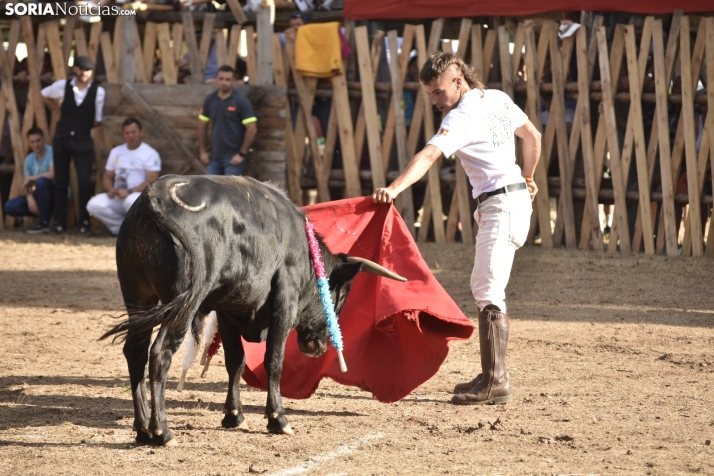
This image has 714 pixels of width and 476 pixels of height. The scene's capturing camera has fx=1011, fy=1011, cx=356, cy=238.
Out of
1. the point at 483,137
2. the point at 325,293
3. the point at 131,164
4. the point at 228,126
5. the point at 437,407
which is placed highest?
the point at 228,126

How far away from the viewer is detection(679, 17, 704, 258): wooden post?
10945mm

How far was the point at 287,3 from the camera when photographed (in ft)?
44.2

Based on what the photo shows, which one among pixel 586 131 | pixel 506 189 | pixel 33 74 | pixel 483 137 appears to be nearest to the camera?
pixel 483 137

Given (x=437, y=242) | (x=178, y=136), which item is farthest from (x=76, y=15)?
(x=437, y=242)

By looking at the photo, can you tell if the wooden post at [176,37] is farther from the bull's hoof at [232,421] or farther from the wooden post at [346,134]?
the bull's hoof at [232,421]

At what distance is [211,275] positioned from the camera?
4680mm

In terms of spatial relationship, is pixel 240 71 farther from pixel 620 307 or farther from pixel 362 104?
pixel 620 307

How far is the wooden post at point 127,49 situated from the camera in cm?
1335

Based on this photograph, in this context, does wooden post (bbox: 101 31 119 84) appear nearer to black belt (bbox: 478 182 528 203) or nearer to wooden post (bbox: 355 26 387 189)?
wooden post (bbox: 355 26 387 189)

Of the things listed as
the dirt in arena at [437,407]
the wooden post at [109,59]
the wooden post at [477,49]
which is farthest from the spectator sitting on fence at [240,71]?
the dirt in arena at [437,407]

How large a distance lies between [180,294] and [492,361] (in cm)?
204

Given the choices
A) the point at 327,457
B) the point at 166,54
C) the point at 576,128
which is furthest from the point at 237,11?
the point at 327,457

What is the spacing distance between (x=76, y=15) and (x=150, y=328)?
1005cm

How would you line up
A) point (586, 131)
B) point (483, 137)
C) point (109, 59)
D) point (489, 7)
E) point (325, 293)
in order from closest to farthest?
point (325, 293)
point (483, 137)
point (586, 131)
point (489, 7)
point (109, 59)
